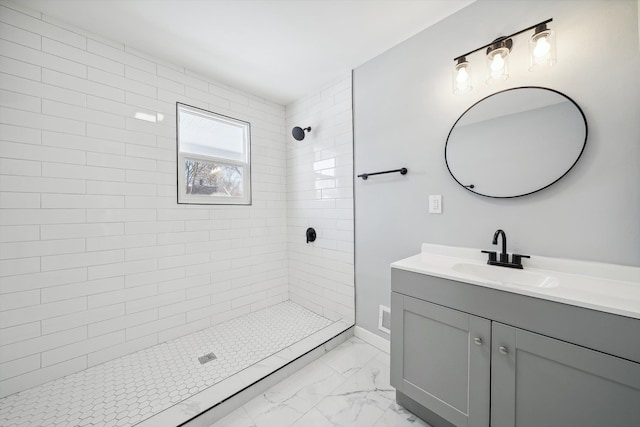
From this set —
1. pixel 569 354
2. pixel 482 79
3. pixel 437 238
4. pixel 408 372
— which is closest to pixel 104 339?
pixel 408 372

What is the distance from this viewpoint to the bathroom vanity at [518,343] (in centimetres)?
83

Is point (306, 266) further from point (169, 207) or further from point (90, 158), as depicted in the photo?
point (90, 158)

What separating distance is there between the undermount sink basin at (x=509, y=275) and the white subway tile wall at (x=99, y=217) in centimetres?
105

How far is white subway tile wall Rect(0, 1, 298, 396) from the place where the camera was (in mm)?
1505

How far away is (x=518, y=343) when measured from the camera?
997 mm

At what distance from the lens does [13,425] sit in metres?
1.27

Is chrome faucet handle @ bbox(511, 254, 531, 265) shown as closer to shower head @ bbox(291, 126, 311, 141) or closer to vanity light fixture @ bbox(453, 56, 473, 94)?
vanity light fixture @ bbox(453, 56, 473, 94)

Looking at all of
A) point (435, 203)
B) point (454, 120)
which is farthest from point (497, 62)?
point (435, 203)

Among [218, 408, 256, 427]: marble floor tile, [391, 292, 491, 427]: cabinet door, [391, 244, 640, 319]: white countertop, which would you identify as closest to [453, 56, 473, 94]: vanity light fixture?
[391, 244, 640, 319]: white countertop

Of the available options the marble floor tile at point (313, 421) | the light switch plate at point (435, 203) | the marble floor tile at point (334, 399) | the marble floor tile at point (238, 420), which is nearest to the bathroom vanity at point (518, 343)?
the marble floor tile at point (334, 399)

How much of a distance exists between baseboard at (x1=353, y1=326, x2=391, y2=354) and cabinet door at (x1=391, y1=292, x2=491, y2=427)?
1.84ft

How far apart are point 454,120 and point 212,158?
214cm

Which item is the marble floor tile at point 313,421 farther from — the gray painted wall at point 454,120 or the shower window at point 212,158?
the shower window at point 212,158

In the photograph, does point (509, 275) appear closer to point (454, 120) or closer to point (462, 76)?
point (454, 120)
